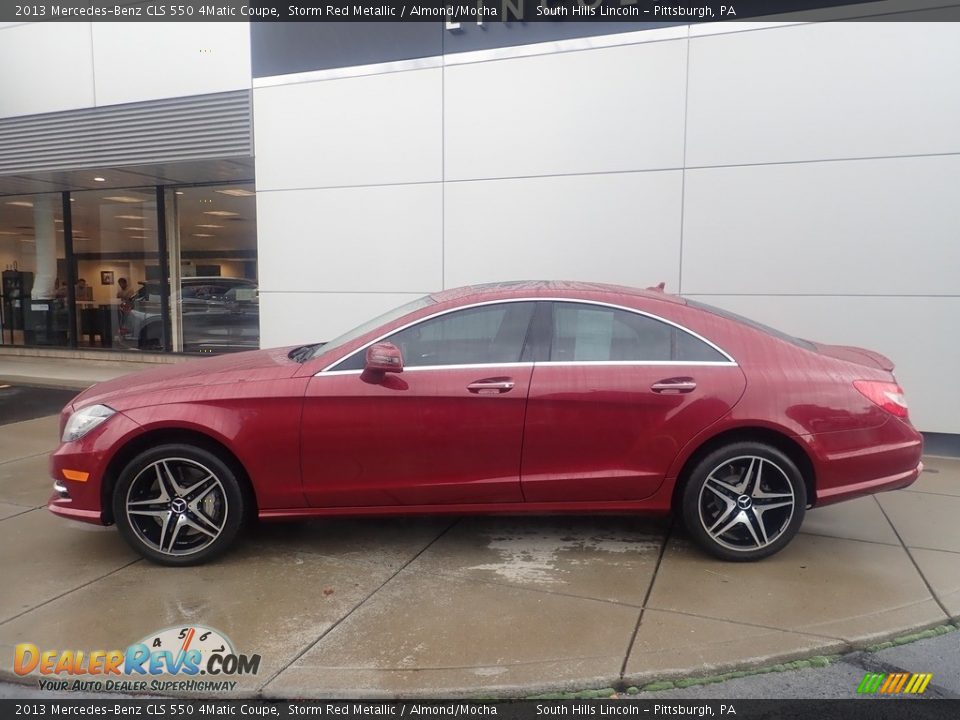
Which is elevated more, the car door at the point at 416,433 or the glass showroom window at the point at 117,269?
the glass showroom window at the point at 117,269

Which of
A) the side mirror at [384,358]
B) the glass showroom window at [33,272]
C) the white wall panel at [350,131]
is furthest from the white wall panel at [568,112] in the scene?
the glass showroom window at [33,272]

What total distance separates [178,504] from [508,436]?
192cm

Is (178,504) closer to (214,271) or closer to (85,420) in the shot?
(85,420)

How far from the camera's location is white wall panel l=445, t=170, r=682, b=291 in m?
7.15

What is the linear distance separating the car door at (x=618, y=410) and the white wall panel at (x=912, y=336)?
320 centimetres

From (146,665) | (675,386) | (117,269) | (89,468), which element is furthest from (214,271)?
(675,386)

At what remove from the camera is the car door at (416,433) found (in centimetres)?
403

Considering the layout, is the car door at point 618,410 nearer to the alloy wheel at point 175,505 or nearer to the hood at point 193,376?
the hood at point 193,376

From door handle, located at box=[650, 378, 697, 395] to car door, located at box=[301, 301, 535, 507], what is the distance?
2.40ft

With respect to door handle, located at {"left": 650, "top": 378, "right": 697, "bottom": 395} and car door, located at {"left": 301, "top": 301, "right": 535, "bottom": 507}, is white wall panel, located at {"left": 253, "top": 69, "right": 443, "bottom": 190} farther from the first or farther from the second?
door handle, located at {"left": 650, "top": 378, "right": 697, "bottom": 395}

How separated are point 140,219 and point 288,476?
10.4 metres

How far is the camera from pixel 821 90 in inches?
259

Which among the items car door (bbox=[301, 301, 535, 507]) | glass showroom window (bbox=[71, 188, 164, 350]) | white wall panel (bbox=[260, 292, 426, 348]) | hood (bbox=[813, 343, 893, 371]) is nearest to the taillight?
hood (bbox=[813, 343, 893, 371])

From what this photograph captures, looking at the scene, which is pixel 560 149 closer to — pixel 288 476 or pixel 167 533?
pixel 288 476
